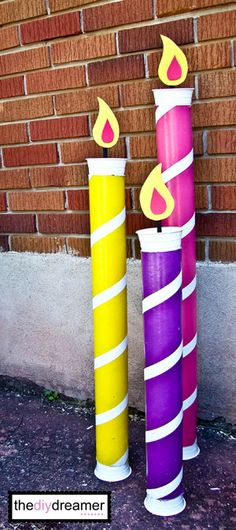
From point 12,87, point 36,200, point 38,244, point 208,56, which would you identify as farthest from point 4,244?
point 208,56

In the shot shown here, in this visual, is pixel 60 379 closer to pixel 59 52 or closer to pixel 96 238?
pixel 96 238

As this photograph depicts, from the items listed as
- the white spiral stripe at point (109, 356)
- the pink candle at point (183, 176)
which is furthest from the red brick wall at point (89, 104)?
the white spiral stripe at point (109, 356)

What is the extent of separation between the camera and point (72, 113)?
2.77 meters

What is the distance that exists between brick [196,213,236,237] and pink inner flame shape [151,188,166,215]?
63 centimetres

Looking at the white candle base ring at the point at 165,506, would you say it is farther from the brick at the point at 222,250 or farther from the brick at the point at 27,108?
the brick at the point at 27,108

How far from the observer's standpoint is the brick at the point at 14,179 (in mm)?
3018

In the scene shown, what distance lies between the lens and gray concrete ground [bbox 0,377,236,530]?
2.03 meters

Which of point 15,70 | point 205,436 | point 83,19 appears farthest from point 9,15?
point 205,436

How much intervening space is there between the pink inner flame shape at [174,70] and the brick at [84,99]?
1.66ft

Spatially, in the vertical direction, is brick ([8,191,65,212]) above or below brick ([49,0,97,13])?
below

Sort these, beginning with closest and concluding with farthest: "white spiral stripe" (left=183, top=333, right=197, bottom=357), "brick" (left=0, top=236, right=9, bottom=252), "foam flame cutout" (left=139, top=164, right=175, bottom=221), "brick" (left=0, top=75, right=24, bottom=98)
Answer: "foam flame cutout" (left=139, top=164, right=175, bottom=221)
"white spiral stripe" (left=183, top=333, right=197, bottom=357)
"brick" (left=0, top=75, right=24, bottom=98)
"brick" (left=0, top=236, right=9, bottom=252)

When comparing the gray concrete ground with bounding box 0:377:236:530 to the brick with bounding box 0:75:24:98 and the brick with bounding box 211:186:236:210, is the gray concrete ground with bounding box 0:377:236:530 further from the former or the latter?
the brick with bounding box 0:75:24:98

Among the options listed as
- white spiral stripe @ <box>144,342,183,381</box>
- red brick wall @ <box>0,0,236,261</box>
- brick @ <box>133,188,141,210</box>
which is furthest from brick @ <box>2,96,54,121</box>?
white spiral stripe @ <box>144,342,183,381</box>

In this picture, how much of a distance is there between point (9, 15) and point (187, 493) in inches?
98.6
